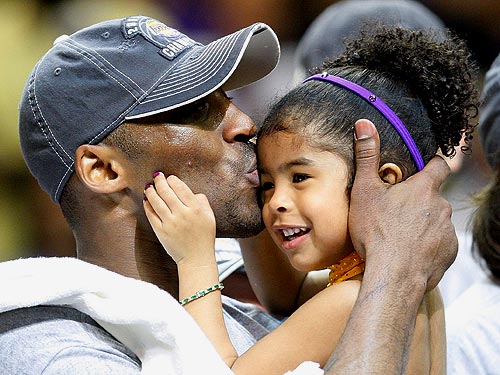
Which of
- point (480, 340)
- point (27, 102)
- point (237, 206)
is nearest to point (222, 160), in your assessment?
point (237, 206)

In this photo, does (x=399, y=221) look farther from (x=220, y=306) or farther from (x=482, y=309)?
(x=482, y=309)

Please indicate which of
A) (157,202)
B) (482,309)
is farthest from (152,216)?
(482,309)

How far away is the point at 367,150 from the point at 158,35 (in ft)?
1.91

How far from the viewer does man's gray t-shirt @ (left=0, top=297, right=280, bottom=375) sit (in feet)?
6.01

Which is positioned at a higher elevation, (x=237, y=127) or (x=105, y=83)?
(x=105, y=83)

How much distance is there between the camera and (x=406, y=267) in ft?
6.55

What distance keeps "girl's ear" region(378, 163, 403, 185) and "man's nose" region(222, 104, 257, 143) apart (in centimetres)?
34

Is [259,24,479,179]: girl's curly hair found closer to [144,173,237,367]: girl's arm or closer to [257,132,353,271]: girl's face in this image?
[257,132,353,271]: girl's face

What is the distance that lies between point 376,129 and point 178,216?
1.55 ft

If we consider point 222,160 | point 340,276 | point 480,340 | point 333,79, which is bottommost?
point 480,340

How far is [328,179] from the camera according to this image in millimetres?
2131

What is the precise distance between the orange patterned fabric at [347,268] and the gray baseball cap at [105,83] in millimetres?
482

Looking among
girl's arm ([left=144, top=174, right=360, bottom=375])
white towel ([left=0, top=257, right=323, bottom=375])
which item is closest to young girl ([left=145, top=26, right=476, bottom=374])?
girl's arm ([left=144, top=174, right=360, bottom=375])

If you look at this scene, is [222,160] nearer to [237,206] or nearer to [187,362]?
[237,206]
